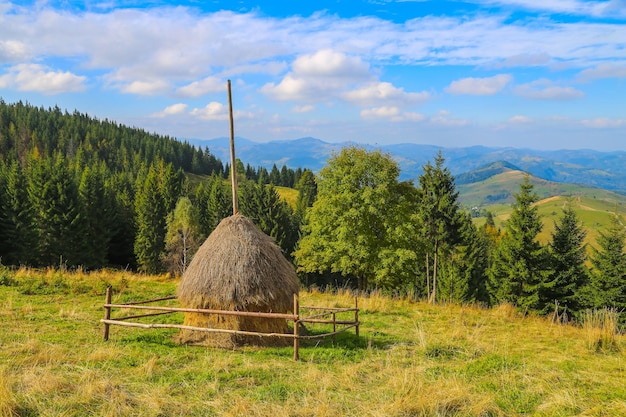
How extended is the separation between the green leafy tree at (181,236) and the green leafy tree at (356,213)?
25.4 metres

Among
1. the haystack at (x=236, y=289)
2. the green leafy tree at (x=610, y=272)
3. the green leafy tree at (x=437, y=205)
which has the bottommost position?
the green leafy tree at (x=610, y=272)

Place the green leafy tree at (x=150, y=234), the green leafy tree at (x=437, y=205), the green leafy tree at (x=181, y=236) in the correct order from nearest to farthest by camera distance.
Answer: the green leafy tree at (x=437, y=205) → the green leafy tree at (x=181, y=236) → the green leafy tree at (x=150, y=234)

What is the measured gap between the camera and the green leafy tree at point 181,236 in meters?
50.5

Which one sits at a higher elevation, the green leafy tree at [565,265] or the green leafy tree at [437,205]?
the green leafy tree at [437,205]

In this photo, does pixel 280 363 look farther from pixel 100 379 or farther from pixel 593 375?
pixel 593 375

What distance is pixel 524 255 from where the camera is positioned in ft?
111

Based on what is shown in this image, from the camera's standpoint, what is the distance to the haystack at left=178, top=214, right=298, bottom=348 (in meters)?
10.3

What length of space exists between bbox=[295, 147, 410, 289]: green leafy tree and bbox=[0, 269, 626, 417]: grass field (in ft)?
47.6

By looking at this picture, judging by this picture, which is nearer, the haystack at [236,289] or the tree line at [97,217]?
the haystack at [236,289]

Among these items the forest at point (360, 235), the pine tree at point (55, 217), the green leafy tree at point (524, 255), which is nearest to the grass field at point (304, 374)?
the forest at point (360, 235)

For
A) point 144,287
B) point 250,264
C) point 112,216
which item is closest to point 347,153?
point 144,287

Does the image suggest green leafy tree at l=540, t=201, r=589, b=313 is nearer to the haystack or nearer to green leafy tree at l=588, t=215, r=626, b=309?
green leafy tree at l=588, t=215, r=626, b=309

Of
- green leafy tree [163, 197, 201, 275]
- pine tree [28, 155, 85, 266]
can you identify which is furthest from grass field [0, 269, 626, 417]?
green leafy tree [163, 197, 201, 275]

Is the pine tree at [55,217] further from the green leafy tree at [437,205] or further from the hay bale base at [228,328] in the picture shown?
the hay bale base at [228,328]
